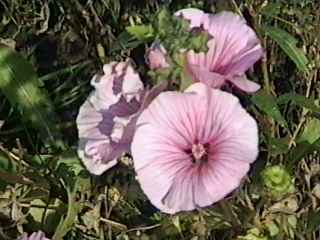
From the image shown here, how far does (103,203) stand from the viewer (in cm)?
194

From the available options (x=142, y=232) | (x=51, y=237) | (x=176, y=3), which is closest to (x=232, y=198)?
(x=142, y=232)

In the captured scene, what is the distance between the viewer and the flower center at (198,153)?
1427mm

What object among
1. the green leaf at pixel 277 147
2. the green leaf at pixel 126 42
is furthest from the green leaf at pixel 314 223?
the green leaf at pixel 126 42

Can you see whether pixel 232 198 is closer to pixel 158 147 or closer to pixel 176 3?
pixel 158 147

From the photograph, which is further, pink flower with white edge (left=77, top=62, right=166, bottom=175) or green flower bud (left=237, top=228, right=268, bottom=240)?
green flower bud (left=237, top=228, right=268, bottom=240)

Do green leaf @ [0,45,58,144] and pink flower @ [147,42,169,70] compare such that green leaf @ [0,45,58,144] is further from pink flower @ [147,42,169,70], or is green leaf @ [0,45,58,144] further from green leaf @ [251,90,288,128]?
A: pink flower @ [147,42,169,70]

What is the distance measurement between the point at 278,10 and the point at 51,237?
0.58m

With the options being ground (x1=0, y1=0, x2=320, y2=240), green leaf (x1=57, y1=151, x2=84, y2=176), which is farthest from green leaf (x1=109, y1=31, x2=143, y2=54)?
green leaf (x1=57, y1=151, x2=84, y2=176)

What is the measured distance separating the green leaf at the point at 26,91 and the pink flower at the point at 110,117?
513mm

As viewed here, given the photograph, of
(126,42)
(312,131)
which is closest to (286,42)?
(312,131)

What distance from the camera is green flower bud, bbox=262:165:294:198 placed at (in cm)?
155

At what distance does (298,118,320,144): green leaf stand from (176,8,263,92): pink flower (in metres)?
0.39

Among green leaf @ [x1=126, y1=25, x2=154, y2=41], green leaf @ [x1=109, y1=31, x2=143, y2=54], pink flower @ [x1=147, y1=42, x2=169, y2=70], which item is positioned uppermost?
green leaf @ [x1=126, y1=25, x2=154, y2=41]

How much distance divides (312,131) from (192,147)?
0.44 m
